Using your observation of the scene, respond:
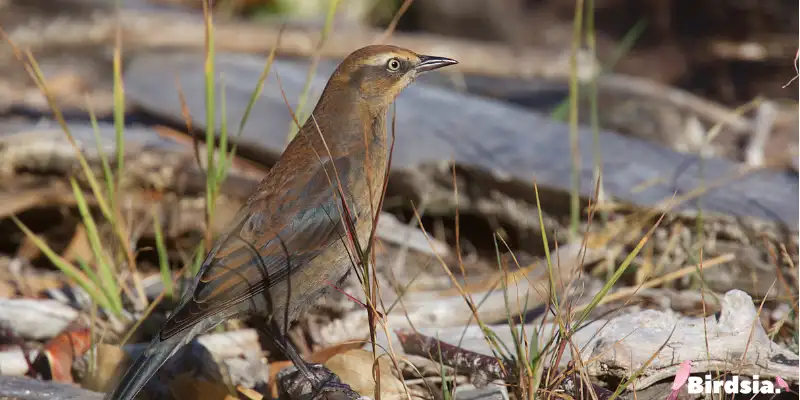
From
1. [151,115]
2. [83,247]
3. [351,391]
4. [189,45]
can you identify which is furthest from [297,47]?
[351,391]

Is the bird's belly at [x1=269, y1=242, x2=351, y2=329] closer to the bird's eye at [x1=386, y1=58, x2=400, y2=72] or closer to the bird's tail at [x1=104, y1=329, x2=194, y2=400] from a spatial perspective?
the bird's tail at [x1=104, y1=329, x2=194, y2=400]

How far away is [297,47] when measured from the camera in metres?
7.44

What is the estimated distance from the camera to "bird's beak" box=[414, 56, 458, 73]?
12.9ft

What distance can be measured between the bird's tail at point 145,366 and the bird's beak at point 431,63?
142 cm

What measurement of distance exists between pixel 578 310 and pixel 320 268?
1.06 m

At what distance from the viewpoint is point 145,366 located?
3.23 m

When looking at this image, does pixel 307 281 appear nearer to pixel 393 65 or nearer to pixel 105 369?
pixel 105 369

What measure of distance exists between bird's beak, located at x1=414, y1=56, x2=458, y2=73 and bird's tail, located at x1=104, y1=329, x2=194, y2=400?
4.65 ft

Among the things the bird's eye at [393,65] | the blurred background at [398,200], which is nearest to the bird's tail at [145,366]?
the blurred background at [398,200]

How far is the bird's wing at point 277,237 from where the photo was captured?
3529 millimetres

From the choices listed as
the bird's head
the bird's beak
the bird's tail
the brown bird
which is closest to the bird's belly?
the brown bird

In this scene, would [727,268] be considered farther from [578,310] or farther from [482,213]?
[482,213]

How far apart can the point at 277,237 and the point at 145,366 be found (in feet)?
2.25

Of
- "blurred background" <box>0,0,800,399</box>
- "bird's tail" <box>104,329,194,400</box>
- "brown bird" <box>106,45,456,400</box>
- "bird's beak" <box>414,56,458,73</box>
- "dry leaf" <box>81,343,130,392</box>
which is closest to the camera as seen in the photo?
"bird's tail" <box>104,329,194,400</box>
